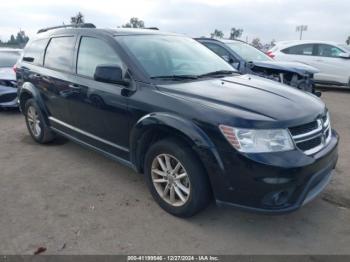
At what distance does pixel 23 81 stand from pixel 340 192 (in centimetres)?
478

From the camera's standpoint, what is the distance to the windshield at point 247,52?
324 inches

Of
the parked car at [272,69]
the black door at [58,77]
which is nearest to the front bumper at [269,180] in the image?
the black door at [58,77]

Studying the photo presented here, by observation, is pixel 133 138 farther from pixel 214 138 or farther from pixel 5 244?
pixel 5 244

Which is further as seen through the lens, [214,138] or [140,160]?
[140,160]

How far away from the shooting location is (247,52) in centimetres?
852

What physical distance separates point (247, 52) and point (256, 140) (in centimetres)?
619

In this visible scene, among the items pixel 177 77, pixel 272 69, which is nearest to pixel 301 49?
pixel 272 69

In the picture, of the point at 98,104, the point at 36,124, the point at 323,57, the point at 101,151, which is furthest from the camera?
the point at 323,57

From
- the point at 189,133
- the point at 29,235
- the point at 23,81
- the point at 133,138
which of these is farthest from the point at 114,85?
the point at 23,81

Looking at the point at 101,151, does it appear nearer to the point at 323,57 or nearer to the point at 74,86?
the point at 74,86

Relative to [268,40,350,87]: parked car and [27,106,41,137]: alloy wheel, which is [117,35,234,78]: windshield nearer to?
[27,106,41,137]: alloy wheel

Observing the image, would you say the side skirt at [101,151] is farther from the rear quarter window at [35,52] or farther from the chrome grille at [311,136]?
the chrome grille at [311,136]

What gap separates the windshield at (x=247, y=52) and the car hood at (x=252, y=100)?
4652 millimetres

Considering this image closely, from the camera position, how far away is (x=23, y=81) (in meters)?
5.56
